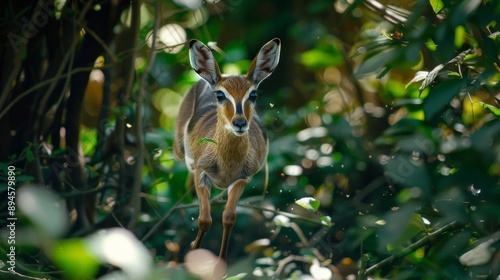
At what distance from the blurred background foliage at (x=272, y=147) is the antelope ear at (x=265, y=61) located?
289 millimetres

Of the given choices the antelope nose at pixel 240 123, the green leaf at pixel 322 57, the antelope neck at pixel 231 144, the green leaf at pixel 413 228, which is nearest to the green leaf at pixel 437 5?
the green leaf at pixel 413 228

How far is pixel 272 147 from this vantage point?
427cm

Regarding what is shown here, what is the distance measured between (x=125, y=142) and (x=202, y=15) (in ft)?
2.43

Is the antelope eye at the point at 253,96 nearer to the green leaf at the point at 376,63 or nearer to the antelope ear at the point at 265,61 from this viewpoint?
the antelope ear at the point at 265,61

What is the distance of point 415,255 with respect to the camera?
314 centimetres

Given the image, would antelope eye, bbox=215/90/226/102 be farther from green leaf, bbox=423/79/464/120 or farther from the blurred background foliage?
green leaf, bbox=423/79/464/120

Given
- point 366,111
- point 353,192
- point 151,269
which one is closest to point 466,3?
point 151,269

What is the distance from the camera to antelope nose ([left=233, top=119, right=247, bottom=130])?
179cm

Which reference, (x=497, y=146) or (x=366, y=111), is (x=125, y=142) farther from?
(x=366, y=111)

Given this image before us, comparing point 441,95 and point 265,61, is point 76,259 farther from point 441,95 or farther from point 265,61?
point 441,95

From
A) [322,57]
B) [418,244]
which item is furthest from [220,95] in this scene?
[322,57]

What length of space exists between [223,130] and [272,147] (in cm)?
231

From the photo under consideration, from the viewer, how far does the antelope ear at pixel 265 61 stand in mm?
1785

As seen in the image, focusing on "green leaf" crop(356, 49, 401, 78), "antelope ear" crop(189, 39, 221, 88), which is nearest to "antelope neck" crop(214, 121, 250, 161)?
"antelope ear" crop(189, 39, 221, 88)
